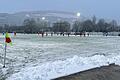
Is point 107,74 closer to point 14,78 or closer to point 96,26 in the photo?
point 14,78

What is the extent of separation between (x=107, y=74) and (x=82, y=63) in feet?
6.70

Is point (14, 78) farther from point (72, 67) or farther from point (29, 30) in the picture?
point (29, 30)

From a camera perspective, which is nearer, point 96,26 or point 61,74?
point 61,74

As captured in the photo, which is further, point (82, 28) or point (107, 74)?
point (82, 28)

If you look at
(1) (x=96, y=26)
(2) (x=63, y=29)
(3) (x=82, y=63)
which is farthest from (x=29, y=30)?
(3) (x=82, y=63)

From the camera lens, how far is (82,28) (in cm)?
17888

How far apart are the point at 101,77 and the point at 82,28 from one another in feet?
551

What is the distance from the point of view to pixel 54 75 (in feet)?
35.3

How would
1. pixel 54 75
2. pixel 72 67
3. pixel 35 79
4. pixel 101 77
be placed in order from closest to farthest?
pixel 35 79 → pixel 54 75 → pixel 101 77 → pixel 72 67

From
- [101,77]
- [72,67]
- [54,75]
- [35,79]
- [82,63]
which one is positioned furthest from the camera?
[82,63]

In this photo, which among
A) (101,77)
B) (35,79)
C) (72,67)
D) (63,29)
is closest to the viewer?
(35,79)

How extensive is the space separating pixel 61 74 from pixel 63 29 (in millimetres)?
166123

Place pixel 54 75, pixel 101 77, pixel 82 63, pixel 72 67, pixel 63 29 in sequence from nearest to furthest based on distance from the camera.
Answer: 1. pixel 54 75
2. pixel 101 77
3. pixel 72 67
4. pixel 82 63
5. pixel 63 29

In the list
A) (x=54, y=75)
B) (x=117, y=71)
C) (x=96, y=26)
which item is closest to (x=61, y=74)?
(x=54, y=75)
